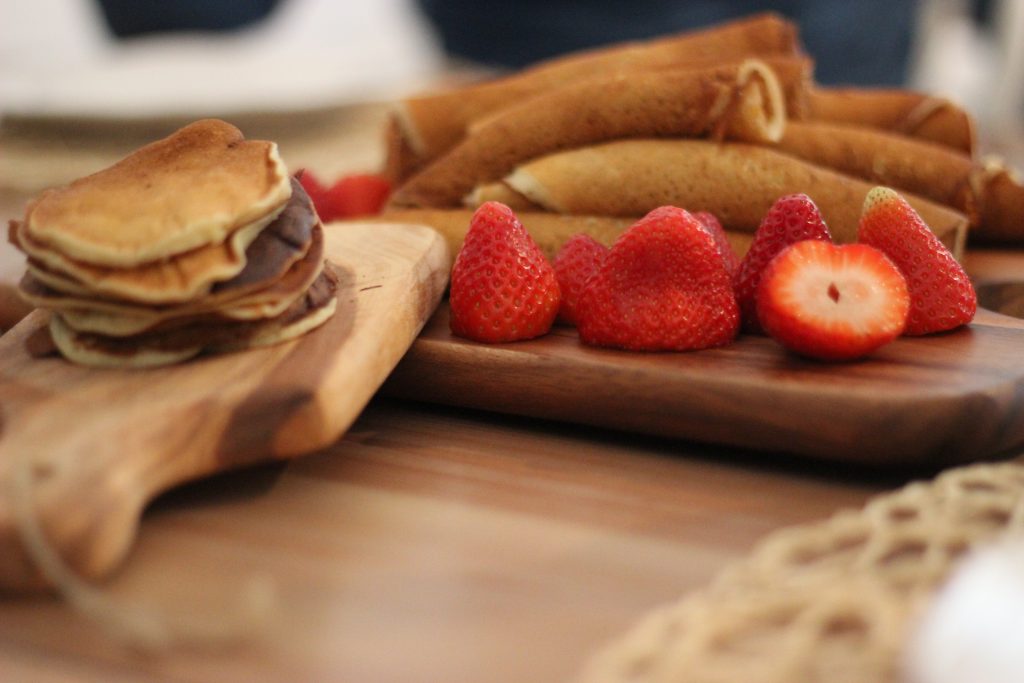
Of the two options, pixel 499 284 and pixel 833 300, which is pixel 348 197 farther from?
pixel 833 300

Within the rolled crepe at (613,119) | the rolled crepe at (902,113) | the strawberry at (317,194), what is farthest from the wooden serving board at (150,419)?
the rolled crepe at (902,113)

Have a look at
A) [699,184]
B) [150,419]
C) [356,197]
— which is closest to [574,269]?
[699,184]

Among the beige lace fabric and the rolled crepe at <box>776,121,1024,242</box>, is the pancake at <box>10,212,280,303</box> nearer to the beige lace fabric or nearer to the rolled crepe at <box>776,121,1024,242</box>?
the beige lace fabric

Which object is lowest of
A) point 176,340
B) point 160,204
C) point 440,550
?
point 440,550

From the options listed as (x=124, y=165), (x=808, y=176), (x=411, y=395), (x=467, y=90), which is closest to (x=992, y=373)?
(x=808, y=176)

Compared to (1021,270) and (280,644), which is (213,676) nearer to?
(280,644)

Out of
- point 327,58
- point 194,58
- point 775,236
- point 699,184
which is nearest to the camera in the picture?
point 775,236

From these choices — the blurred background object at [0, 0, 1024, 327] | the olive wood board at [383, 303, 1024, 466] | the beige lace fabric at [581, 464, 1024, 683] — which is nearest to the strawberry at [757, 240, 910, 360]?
the olive wood board at [383, 303, 1024, 466]
